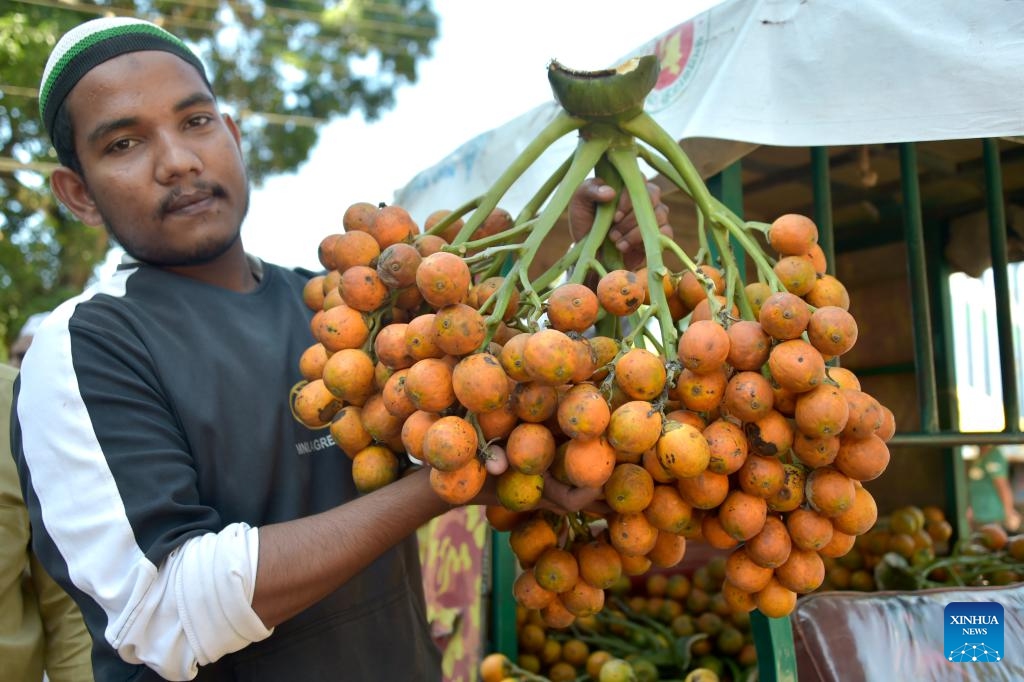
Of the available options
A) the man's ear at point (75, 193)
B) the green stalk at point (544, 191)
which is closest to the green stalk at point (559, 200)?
the green stalk at point (544, 191)

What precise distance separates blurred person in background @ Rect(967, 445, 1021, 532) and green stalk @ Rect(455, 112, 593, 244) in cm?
414

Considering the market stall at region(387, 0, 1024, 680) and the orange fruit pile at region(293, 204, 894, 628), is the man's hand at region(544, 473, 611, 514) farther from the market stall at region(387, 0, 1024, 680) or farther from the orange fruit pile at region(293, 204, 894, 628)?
the market stall at region(387, 0, 1024, 680)

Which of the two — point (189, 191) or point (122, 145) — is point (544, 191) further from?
point (122, 145)

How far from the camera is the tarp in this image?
4.78 feet

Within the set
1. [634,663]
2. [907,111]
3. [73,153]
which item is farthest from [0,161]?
[907,111]

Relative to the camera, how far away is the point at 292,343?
1.72 metres

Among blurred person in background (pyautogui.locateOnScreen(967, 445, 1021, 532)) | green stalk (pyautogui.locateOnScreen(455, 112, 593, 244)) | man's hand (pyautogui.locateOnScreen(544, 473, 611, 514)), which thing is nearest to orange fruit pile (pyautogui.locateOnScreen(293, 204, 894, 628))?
man's hand (pyautogui.locateOnScreen(544, 473, 611, 514))

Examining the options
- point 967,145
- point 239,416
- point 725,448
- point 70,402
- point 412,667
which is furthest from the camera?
point 967,145

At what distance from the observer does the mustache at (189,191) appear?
1.58 metres

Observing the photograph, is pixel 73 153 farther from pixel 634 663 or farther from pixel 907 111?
pixel 634 663

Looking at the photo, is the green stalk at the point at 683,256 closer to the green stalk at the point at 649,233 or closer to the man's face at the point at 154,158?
the green stalk at the point at 649,233

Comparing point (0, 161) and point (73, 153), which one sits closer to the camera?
point (73, 153)

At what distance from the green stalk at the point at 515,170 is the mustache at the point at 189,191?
584 mm

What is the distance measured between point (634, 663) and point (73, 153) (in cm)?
197
